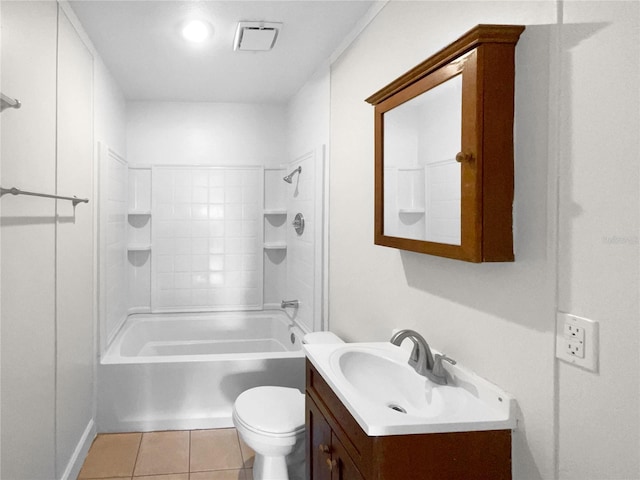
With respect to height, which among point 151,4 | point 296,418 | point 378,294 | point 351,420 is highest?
point 151,4

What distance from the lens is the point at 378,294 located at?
2242 mm

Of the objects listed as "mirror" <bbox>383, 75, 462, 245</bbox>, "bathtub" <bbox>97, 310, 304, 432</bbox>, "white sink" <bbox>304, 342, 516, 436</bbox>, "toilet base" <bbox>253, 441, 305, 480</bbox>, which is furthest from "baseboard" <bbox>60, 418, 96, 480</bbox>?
"mirror" <bbox>383, 75, 462, 245</bbox>

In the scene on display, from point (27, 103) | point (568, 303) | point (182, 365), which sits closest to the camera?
point (568, 303)

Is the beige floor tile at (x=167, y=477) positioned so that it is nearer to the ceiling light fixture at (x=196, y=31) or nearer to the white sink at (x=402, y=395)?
the white sink at (x=402, y=395)

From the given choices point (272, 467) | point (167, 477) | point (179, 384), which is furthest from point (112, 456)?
point (272, 467)

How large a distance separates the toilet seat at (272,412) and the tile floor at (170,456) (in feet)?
1.54

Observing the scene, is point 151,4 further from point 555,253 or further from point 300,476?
point 300,476

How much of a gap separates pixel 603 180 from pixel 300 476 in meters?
2.11

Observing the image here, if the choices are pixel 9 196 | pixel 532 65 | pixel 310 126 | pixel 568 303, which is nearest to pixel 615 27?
pixel 532 65

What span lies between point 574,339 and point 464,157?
56 centimetres

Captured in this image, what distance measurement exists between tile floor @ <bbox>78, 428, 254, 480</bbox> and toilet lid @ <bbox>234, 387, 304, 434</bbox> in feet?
1.53

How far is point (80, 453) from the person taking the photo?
252 centimetres

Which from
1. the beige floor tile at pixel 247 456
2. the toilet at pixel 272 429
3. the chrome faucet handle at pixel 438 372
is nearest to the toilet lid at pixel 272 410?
the toilet at pixel 272 429

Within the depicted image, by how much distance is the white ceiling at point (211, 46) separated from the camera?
2.31 metres
